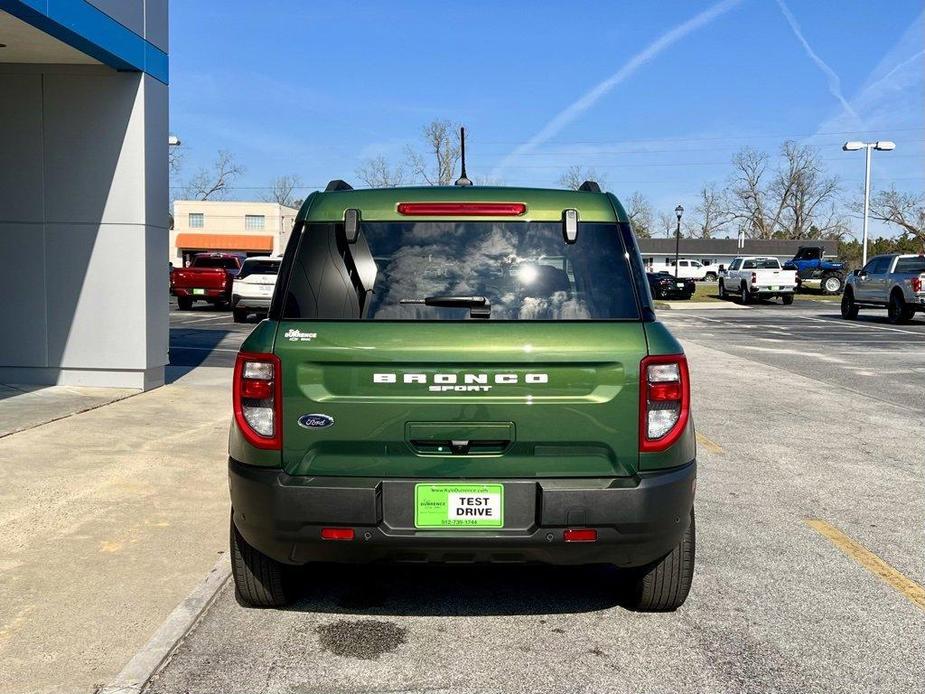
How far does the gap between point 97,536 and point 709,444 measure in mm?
5516

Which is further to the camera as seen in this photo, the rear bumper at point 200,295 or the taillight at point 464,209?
the rear bumper at point 200,295

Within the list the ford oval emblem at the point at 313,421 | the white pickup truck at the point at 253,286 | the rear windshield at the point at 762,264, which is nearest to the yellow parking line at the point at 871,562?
the ford oval emblem at the point at 313,421

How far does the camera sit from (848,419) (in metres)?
10.2

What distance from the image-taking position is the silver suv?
25.7m

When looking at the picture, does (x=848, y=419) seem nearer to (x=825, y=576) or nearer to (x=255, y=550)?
(x=825, y=576)

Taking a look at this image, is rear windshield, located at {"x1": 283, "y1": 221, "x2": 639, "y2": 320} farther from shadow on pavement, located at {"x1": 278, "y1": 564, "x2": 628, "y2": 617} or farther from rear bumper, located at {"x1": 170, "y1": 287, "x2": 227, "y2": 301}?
rear bumper, located at {"x1": 170, "y1": 287, "x2": 227, "y2": 301}

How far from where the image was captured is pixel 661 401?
376 centimetres

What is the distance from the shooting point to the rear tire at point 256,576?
4.18 meters

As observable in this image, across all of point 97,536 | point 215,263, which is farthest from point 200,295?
point 97,536

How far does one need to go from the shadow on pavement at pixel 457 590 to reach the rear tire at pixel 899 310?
24271 mm

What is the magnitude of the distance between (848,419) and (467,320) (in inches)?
306

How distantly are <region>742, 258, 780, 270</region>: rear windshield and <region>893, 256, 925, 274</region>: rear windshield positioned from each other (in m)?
13.0

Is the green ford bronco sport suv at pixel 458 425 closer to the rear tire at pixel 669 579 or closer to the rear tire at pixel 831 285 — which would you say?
the rear tire at pixel 669 579

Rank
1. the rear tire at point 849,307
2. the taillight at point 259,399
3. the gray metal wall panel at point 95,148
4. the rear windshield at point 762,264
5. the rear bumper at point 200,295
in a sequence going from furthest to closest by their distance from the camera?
the rear windshield at point 762,264, the rear tire at point 849,307, the rear bumper at point 200,295, the gray metal wall panel at point 95,148, the taillight at point 259,399
